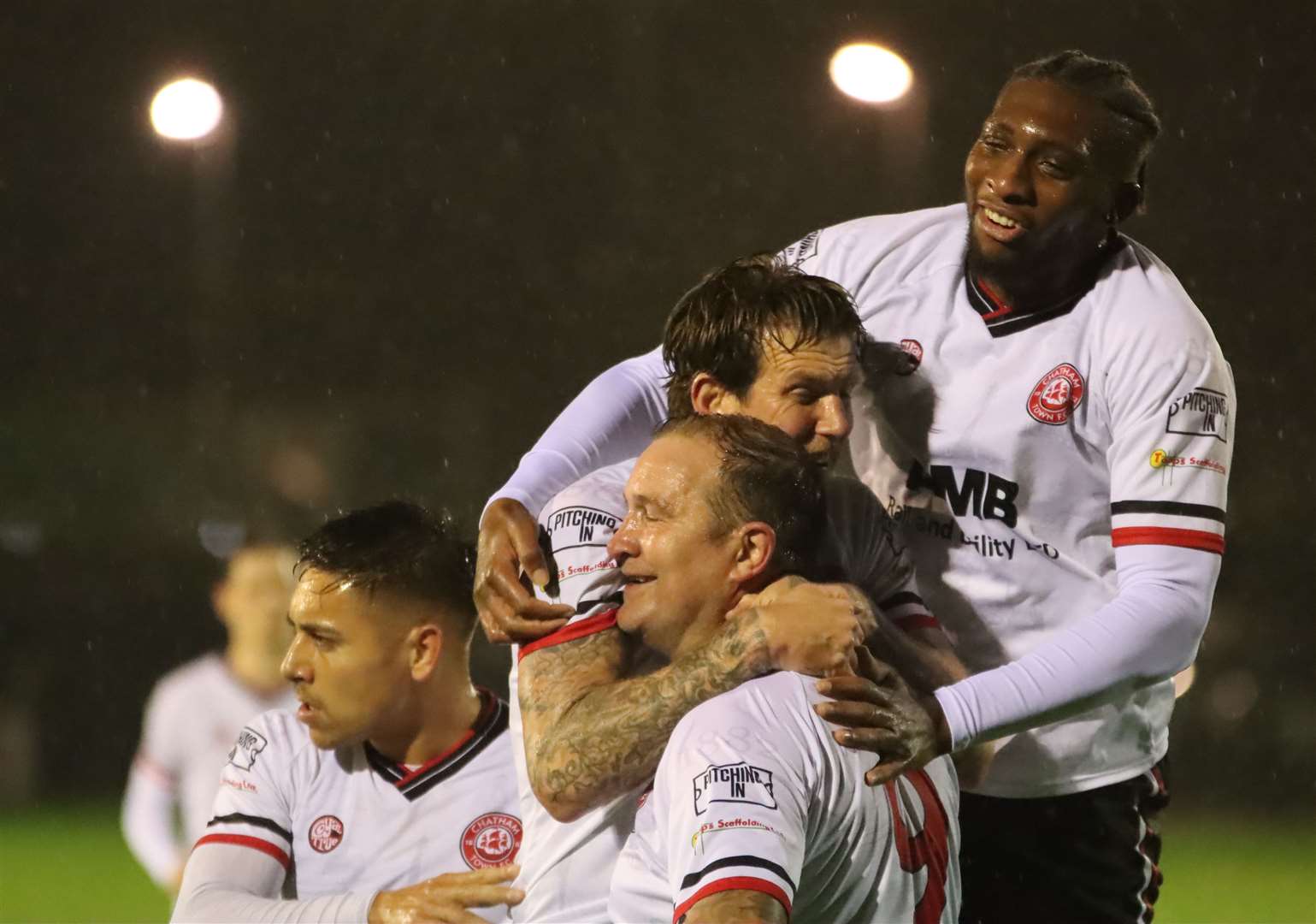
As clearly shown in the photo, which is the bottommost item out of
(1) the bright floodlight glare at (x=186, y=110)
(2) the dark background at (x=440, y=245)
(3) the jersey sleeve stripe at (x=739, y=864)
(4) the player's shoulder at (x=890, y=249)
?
(3) the jersey sleeve stripe at (x=739, y=864)

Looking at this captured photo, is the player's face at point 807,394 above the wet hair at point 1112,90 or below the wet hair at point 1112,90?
below

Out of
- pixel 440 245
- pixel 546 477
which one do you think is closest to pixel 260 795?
pixel 546 477

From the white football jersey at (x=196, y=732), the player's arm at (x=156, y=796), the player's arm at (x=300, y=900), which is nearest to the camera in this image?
the player's arm at (x=300, y=900)

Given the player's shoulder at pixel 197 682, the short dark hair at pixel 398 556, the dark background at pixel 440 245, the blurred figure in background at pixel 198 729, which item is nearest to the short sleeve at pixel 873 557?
the short dark hair at pixel 398 556

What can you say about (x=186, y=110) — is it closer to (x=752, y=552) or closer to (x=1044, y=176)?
(x=1044, y=176)

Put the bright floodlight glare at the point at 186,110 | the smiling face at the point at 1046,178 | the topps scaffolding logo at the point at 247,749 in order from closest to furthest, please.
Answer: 1. the smiling face at the point at 1046,178
2. the topps scaffolding logo at the point at 247,749
3. the bright floodlight glare at the point at 186,110

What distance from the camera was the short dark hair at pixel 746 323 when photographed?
2.28 meters

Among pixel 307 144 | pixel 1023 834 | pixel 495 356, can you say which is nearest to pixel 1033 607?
pixel 1023 834

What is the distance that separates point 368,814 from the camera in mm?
2725

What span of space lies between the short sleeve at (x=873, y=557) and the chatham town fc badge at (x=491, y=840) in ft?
2.65

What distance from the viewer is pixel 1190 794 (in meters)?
8.53

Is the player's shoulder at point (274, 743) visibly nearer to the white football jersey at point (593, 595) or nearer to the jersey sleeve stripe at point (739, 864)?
the white football jersey at point (593, 595)

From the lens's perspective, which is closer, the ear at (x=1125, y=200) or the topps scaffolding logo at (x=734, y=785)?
the topps scaffolding logo at (x=734, y=785)

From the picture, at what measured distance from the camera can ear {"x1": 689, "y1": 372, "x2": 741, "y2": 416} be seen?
7.53 ft
